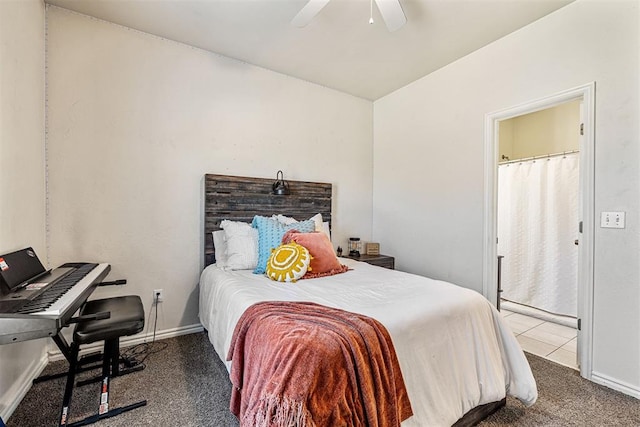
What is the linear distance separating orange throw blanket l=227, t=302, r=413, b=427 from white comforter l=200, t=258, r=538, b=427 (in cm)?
14

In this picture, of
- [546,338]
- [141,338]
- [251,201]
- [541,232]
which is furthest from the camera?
[541,232]

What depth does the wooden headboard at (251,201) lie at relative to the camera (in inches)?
108

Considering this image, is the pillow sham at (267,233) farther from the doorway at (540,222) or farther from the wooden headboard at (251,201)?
the doorway at (540,222)

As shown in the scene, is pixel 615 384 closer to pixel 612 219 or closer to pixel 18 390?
pixel 612 219

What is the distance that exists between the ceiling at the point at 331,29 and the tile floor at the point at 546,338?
279 centimetres

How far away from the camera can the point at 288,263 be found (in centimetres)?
216

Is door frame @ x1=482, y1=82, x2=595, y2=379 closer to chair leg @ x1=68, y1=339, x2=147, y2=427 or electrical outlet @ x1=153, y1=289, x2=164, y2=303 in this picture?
chair leg @ x1=68, y1=339, x2=147, y2=427

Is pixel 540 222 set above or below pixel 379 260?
above

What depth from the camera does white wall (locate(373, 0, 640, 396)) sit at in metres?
1.92

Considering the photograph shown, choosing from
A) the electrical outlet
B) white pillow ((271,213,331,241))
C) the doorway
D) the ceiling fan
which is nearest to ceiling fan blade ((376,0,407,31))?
the ceiling fan

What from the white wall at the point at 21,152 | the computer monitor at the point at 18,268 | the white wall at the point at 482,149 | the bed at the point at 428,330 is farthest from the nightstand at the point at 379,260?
the white wall at the point at 21,152

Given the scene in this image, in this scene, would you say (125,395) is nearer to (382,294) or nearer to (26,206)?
(26,206)

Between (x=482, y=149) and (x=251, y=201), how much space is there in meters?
2.33

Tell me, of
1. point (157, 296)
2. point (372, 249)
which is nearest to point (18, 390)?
Result: point (157, 296)
